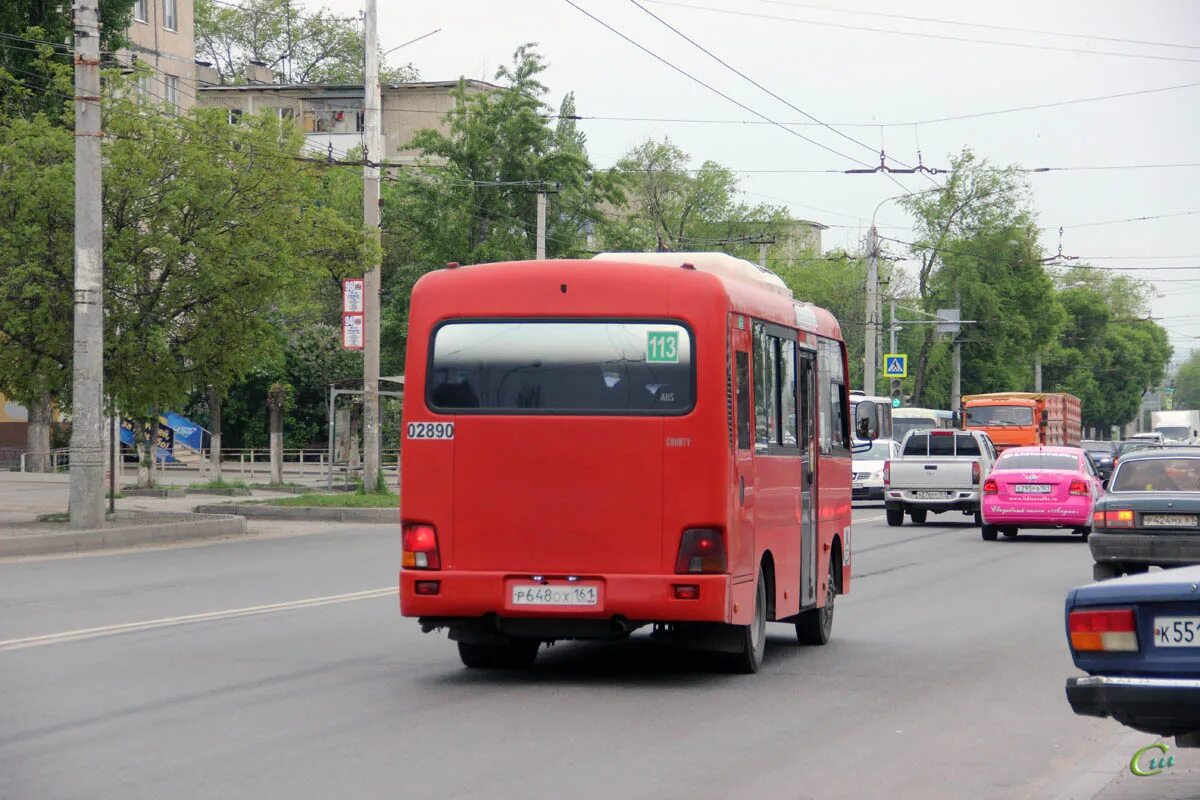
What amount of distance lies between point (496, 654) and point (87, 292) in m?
14.8

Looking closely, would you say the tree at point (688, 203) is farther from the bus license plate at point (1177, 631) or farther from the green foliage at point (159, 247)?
the bus license plate at point (1177, 631)

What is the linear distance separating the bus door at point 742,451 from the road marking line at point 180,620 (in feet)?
17.1

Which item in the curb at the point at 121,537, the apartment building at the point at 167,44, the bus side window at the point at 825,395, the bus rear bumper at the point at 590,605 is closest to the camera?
the bus rear bumper at the point at 590,605

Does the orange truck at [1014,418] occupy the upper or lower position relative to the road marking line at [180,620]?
upper

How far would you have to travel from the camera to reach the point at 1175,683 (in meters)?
6.59

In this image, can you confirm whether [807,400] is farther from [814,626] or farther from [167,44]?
[167,44]

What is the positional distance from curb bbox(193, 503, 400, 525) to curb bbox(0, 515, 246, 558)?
4.46m

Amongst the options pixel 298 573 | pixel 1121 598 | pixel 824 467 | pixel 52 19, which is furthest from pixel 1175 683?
pixel 52 19

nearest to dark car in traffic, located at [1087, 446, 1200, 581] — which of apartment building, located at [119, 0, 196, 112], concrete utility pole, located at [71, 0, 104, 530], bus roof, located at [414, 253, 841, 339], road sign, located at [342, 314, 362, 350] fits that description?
bus roof, located at [414, 253, 841, 339]

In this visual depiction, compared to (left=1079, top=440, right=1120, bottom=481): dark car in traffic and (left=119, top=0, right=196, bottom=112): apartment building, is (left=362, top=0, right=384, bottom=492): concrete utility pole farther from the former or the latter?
(left=1079, top=440, right=1120, bottom=481): dark car in traffic

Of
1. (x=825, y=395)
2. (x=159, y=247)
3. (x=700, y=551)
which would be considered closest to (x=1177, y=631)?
(x=700, y=551)

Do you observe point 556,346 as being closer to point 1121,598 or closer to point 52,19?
point 1121,598

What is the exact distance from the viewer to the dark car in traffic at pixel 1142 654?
6.63m

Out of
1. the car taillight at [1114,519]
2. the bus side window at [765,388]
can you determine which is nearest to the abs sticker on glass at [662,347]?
the bus side window at [765,388]
